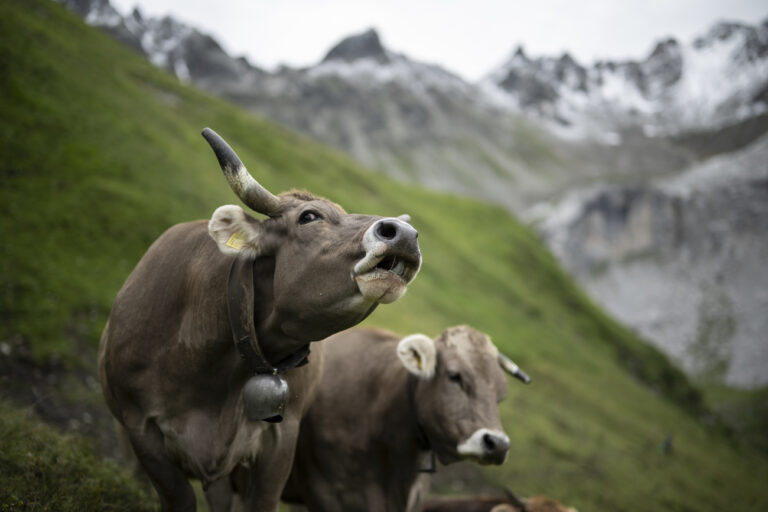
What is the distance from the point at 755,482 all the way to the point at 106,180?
3880 cm

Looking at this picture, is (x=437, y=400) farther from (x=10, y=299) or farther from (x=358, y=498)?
(x=10, y=299)

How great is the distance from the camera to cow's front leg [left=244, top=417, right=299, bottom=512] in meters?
4.57

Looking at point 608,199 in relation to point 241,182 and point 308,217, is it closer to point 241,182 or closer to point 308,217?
point 308,217

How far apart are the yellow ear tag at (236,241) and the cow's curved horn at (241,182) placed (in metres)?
0.23

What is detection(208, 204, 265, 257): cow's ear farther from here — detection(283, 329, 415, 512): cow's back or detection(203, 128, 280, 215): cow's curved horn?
detection(283, 329, 415, 512): cow's back

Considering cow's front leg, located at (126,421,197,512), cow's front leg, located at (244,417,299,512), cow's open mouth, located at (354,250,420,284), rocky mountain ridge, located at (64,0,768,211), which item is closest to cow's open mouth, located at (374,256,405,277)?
cow's open mouth, located at (354,250,420,284)

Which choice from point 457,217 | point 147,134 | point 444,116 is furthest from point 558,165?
point 147,134

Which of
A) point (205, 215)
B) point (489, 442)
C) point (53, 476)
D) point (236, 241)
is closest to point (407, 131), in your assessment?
point (205, 215)

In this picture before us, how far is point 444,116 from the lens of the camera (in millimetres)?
183750

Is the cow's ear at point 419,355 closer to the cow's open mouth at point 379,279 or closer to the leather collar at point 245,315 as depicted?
the leather collar at point 245,315

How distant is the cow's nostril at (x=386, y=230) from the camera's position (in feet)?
11.2

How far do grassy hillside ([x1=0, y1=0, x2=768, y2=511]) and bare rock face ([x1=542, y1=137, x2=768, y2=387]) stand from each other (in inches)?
2697

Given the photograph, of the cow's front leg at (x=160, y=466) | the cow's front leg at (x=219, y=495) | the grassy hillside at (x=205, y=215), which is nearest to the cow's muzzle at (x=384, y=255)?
the cow's front leg at (x=160, y=466)

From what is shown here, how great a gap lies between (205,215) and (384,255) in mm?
20323
